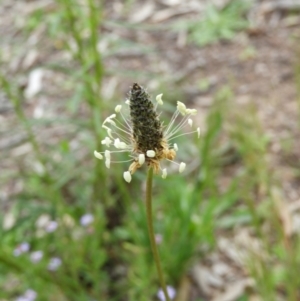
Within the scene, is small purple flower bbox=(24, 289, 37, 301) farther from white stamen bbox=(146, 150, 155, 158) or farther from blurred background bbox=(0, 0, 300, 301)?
white stamen bbox=(146, 150, 155, 158)

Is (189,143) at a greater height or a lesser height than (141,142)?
lesser

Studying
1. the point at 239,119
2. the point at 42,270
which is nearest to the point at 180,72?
the point at 239,119

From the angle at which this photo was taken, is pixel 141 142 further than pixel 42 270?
No

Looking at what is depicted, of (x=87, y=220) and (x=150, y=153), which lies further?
(x=87, y=220)

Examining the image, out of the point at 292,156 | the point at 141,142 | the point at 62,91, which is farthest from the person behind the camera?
the point at 62,91

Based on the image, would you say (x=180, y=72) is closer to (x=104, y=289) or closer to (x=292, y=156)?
(x=292, y=156)

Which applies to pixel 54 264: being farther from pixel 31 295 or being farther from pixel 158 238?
pixel 158 238

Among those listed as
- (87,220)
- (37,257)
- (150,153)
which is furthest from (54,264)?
(150,153)

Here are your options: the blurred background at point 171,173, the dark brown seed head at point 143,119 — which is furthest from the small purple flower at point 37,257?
the dark brown seed head at point 143,119

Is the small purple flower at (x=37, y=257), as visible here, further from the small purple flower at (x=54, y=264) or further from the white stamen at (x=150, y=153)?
the white stamen at (x=150, y=153)
